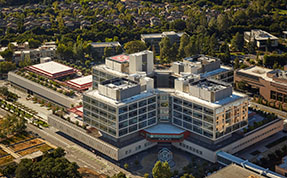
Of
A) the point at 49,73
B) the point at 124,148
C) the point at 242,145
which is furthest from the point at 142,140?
the point at 49,73

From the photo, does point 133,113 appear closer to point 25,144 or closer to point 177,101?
point 177,101

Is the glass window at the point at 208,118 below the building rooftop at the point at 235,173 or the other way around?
the other way around

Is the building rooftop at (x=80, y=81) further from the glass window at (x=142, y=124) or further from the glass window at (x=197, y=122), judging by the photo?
the glass window at (x=197, y=122)

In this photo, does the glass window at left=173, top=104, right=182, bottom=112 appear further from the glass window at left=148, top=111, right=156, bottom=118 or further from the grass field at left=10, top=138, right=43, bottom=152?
the grass field at left=10, top=138, right=43, bottom=152

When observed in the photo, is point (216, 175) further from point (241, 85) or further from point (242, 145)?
point (241, 85)

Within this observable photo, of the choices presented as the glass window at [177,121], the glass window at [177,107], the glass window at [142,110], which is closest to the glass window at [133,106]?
the glass window at [142,110]

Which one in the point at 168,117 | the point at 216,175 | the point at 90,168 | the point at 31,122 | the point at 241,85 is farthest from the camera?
the point at 241,85

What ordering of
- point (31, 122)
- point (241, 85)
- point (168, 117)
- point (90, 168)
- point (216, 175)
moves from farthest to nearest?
point (241, 85)
point (31, 122)
point (168, 117)
point (90, 168)
point (216, 175)

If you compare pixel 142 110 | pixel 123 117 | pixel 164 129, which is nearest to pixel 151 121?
pixel 164 129
